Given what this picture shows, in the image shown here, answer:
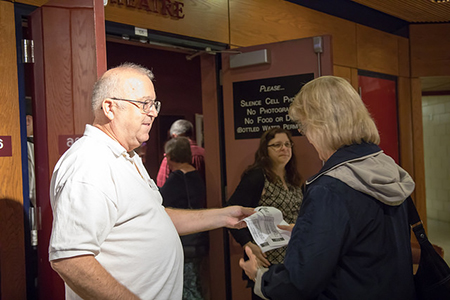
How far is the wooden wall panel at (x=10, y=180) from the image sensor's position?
2184mm

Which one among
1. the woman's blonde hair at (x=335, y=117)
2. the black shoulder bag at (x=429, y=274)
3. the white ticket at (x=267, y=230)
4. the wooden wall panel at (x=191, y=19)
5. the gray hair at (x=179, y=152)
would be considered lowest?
the black shoulder bag at (x=429, y=274)

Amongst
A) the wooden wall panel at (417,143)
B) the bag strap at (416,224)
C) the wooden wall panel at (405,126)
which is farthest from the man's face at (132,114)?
the wooden wall panel at (417,143)

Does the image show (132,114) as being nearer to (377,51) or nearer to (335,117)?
(335,117)

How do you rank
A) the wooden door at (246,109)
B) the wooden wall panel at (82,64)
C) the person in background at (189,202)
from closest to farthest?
the wooden wall panel at (82,64)
the wooden door at (246,109)
the person in background at (189,202)

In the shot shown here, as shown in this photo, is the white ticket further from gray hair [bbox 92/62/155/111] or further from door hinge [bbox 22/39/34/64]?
door hinge [bbox 22/39/34/64]

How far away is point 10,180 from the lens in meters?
2.21

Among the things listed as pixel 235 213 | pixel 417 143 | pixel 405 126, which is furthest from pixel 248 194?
pixel 417 143

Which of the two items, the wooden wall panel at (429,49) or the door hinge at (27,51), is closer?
the door hinge at (27,51)

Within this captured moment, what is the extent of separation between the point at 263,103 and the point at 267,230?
4.57 feet

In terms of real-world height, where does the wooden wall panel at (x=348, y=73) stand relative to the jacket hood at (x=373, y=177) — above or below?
above

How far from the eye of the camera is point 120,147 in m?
1.64

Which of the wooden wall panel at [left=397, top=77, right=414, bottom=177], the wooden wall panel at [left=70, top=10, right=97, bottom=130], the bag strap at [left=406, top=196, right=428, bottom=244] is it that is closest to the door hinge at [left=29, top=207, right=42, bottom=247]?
Result: the wooden wall panel at [left=70, top=10, right=97, bottom=130]

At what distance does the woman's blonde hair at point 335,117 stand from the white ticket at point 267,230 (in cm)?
53

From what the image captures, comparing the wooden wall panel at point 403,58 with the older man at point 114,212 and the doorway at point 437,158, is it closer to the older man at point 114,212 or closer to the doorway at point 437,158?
the doorway at point 437,158
